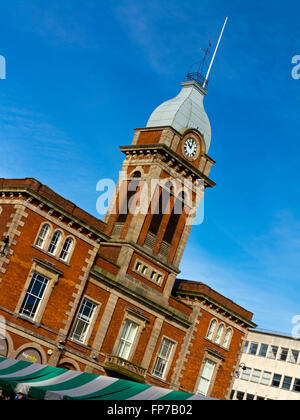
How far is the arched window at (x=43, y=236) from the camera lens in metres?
41.3

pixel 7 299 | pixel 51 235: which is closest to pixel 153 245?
pixel 51 235

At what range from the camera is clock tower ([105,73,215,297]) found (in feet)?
164

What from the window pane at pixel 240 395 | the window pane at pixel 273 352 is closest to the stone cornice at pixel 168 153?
the window pane at pixel 273 352

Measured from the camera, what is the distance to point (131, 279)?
159 ft

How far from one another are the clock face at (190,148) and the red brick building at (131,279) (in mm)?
97

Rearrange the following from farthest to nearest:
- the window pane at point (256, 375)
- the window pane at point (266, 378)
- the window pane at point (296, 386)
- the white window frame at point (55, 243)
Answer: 1. the window pane at point (256, 375)
2. the window pane at point (266, 378)
3. the window pane at point (296, 386)
4. the white window frame at point (55, 243)

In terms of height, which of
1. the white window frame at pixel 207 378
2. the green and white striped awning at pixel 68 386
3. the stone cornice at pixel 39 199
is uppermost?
the stone cornice at pixel 39 199

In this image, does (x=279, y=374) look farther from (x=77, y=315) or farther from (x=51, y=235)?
(x=51, y=235)

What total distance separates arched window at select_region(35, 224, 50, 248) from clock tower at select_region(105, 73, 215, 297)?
839 centimetres

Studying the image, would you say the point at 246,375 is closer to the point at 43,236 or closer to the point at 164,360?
the point at 164,360

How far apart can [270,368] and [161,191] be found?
38393 millimetres

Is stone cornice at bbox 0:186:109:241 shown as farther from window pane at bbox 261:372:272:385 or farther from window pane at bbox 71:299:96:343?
window pane at bbox 261:372:272:385

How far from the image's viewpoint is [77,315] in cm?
4425

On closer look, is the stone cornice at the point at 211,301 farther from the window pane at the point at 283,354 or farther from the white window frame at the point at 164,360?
the window pane at the point at 283,354
